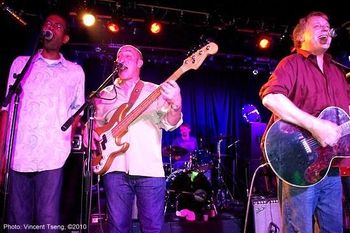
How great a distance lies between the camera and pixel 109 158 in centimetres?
352

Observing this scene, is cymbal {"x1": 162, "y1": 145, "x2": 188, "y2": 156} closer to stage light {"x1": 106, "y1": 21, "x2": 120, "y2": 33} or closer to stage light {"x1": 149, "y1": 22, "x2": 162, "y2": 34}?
stage light {"x1": 149, "y1": 22, "x2": 162, "y2": 34}

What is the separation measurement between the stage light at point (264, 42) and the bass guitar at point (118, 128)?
5520 mm

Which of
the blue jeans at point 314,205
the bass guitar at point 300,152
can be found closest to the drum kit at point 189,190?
the blue jeans at point 314,205

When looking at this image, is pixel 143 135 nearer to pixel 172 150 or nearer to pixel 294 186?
pixel 294 186

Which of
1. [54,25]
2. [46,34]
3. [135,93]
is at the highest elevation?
[54,25]

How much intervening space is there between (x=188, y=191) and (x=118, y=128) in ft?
14.3

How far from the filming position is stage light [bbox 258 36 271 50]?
29.1 feet

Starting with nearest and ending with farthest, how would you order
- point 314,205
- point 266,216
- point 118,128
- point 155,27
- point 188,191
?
point 314,205 < point 118,128 < point 266,216 < point 188,191 < point 155,27

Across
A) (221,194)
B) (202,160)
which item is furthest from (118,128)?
(221,194)

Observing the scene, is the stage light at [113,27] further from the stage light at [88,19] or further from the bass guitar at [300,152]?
the bass guitar at [300,152]

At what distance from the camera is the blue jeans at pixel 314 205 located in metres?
2.50

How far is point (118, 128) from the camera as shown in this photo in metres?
3.66

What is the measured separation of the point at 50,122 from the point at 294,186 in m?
2.25

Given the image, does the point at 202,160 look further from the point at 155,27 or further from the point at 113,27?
the point at 113,27
